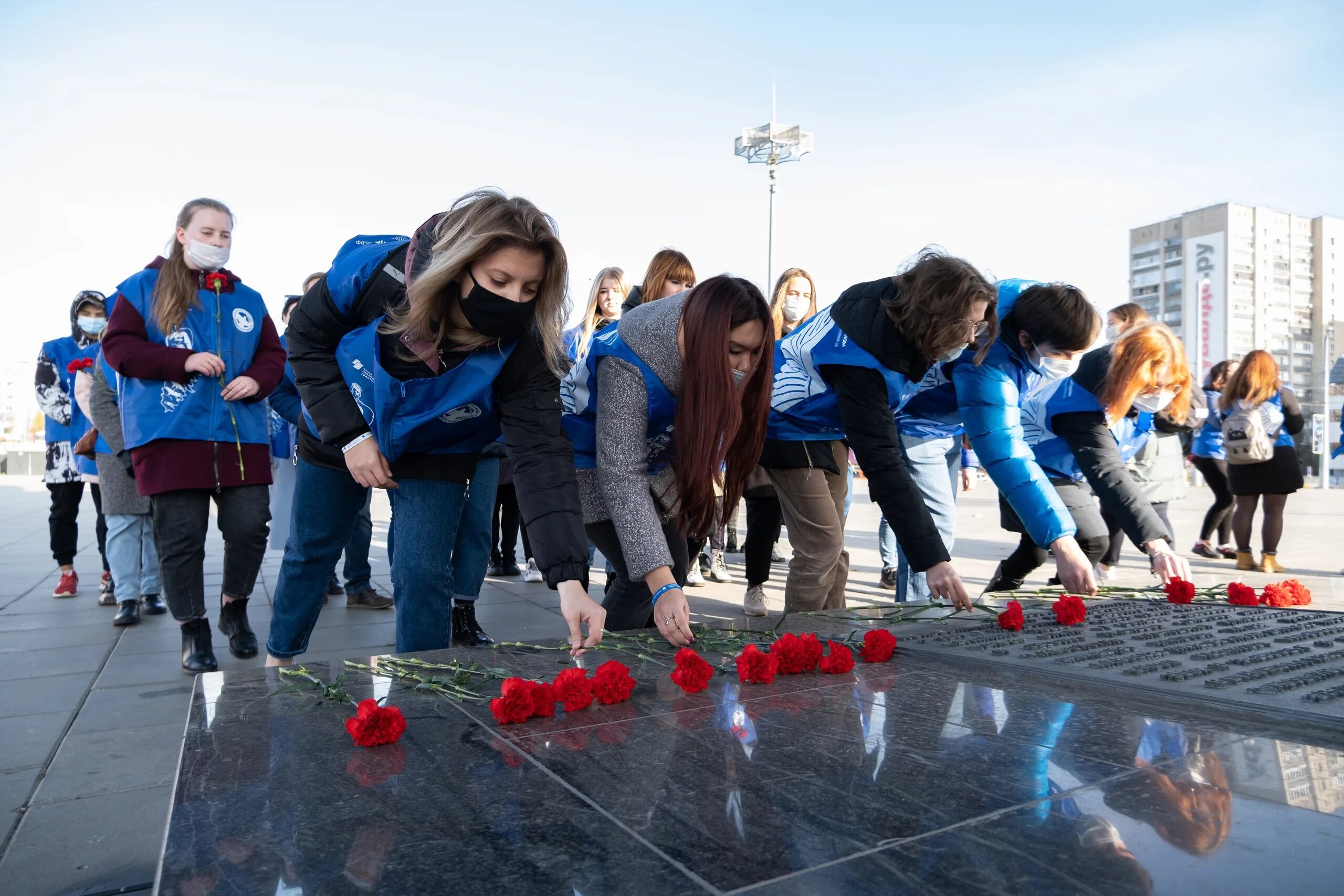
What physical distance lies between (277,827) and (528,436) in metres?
1.53

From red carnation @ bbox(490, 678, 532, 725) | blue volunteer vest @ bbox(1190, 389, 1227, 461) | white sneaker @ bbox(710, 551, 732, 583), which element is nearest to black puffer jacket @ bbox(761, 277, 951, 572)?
red carnation @ bbox(490, 678, 532, 725)

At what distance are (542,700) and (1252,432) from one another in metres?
7.22

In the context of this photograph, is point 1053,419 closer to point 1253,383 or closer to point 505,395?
point 505,395

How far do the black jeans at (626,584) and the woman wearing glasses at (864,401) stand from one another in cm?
71

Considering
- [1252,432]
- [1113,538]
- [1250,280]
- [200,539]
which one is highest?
[1250,280]

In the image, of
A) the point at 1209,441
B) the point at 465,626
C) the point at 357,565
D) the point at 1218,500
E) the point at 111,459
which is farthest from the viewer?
the point at 1209,441

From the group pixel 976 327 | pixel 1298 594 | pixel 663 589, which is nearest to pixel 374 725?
pixel 663 589

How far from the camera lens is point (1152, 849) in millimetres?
1323

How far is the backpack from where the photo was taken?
7523 mm

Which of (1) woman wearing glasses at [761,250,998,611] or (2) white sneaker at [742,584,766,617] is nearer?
(1) woman wearing glasses at [761,250,998,611]

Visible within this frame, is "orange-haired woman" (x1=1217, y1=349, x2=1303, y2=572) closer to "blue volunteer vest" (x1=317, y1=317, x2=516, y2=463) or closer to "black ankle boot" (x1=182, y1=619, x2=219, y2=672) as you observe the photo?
"blue volunteer vest" (x1=317, y1=317, x2=516, y2=463)

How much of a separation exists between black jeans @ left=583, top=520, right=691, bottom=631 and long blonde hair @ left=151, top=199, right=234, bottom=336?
210cm

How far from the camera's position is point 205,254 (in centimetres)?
426

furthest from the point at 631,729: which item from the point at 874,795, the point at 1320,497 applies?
the point at 1320,497
